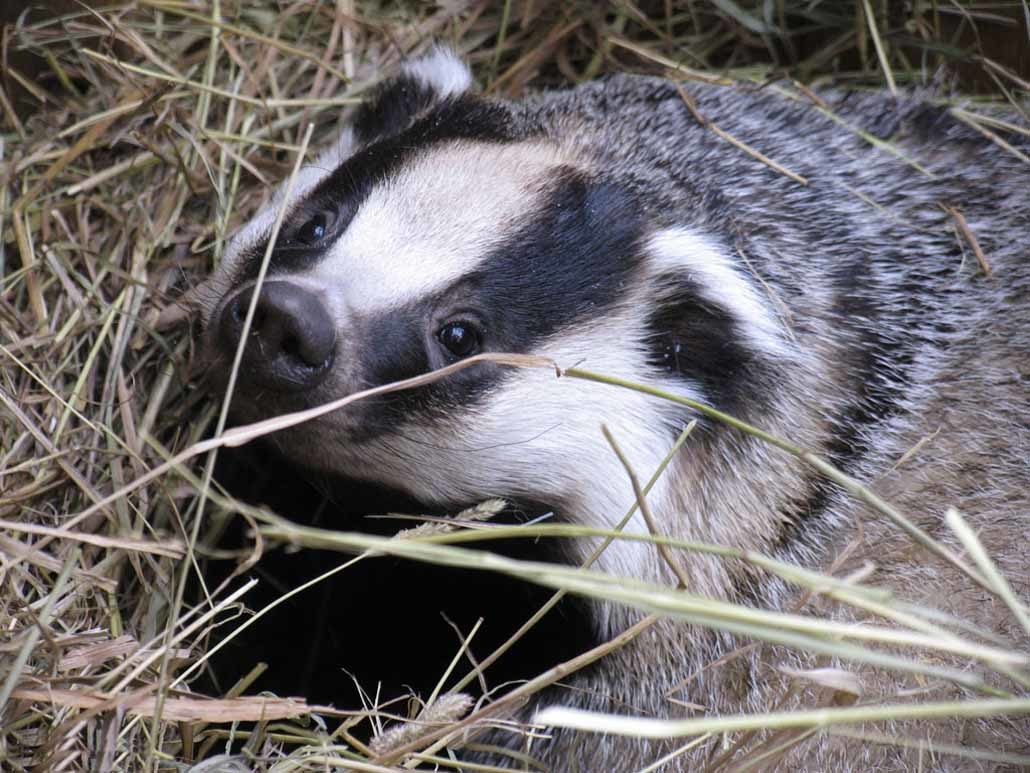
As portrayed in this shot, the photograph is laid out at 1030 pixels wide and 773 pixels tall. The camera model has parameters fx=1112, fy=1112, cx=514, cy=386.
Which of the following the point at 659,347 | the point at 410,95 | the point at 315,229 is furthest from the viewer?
the point at 410,95

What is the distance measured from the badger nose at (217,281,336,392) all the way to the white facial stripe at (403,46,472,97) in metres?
1.07

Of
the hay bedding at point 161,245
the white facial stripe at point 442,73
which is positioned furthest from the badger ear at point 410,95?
the hay bedding at point 161,245

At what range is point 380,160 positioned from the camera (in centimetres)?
306

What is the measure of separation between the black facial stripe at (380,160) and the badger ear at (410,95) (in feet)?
0.36

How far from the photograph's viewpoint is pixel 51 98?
12.4 ft

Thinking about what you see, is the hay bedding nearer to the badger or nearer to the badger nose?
the badger nose

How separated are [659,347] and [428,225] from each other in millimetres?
668

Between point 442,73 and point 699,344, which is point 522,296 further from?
point 442,73

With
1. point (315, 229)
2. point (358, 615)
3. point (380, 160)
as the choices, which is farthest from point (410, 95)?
point (358, 615)

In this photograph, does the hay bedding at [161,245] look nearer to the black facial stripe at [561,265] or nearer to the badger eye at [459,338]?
the badger eye at [459,338]

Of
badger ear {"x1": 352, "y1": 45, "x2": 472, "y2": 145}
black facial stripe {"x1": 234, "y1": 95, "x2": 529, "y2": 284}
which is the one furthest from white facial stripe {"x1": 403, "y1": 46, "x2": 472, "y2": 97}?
black facial stripe {"x1": 234, "y1": 95, "x2": 529, "y2": 284}

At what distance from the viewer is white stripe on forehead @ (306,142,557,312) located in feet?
8.80

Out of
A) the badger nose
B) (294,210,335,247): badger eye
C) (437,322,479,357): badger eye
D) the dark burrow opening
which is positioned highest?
(294,210,335,247): badger eye

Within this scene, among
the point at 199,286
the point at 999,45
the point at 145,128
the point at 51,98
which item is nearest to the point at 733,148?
the point at 999,45
